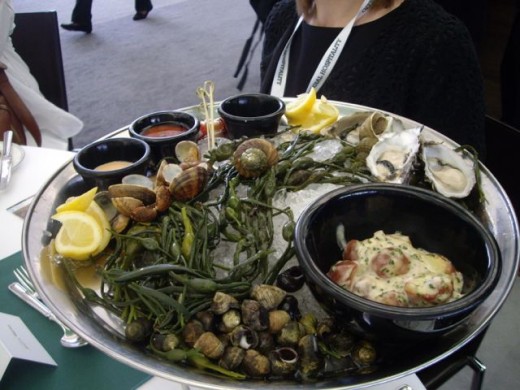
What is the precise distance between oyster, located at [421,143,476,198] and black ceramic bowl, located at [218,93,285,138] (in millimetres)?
273

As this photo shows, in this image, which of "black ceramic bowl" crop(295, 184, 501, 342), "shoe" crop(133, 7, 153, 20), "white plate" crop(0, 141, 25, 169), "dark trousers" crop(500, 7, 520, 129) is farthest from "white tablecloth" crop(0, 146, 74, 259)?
"shoe" crop(133, 7, 153, 20)

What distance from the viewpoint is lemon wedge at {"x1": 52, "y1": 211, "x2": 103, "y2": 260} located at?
64cm

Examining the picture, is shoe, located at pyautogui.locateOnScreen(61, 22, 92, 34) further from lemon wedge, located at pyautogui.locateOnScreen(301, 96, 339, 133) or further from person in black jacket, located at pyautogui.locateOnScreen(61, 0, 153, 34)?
lemon wedge, located at pyautogui.locateOnScreen(301, 96, 339, 133)

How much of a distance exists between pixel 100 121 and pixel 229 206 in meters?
2.26

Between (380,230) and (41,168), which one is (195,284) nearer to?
(380,230)

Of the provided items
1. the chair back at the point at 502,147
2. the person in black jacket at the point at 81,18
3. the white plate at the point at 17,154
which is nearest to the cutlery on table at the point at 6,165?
the white plate at the point at 17,154

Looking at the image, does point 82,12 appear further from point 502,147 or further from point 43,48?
point 502,147

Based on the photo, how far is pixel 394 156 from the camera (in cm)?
76

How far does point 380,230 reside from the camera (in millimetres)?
654

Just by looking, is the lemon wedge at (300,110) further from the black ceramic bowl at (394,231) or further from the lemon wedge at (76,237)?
the lemon wedge at (76,237)

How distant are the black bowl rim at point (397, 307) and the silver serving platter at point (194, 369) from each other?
0.18 ft

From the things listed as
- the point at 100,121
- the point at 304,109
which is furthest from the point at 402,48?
the point at 100,121

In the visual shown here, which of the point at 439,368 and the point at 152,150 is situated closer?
the point at 152,150

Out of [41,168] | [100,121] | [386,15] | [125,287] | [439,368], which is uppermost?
[386,15]
